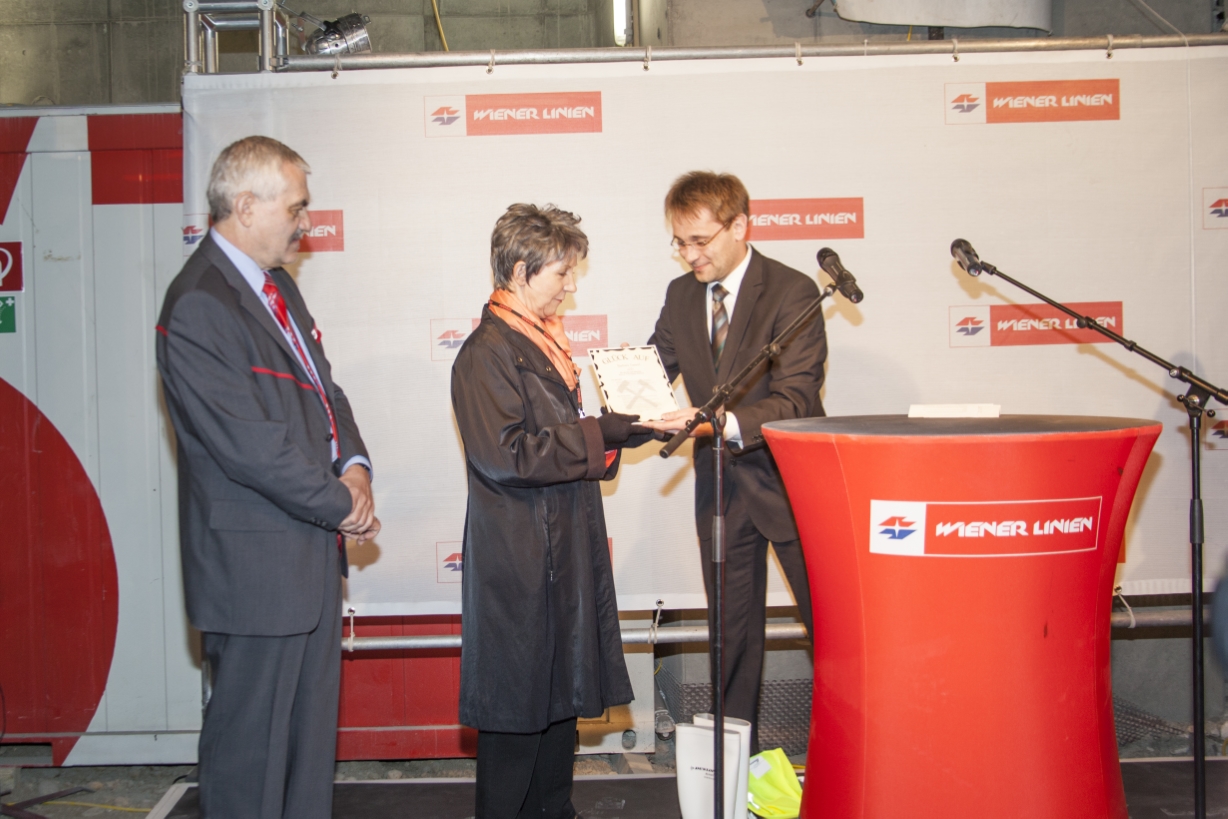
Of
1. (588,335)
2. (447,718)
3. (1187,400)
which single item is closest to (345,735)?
(447,718)

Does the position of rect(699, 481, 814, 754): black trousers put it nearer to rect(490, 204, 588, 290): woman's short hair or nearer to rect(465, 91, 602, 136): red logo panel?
rect(490, 204, 588, 290): woman's short hair

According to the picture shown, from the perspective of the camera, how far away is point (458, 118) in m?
3.31

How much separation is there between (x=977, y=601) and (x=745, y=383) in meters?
1.20

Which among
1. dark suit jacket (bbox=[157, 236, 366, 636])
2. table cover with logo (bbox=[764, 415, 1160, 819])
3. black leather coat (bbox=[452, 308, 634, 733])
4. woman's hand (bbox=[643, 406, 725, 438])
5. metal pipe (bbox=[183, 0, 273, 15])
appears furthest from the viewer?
metal pipe (bbox=[183, 0, 273, 15])

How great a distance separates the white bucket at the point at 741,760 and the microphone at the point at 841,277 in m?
1.06

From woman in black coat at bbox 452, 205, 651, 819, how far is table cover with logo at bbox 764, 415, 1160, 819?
67 cm

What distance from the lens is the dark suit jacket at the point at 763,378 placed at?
2623 mm

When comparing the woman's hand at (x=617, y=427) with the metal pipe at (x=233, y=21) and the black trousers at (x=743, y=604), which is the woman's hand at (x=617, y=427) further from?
the metal pipe at (x=233, y=21)

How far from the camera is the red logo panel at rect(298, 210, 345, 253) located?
330cm

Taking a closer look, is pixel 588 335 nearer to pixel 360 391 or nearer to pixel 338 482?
pixel 360 391

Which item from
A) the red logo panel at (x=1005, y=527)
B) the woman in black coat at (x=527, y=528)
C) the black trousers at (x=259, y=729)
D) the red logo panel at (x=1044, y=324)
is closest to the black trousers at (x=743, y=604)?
the woman in black coat at (x=527, y=528)

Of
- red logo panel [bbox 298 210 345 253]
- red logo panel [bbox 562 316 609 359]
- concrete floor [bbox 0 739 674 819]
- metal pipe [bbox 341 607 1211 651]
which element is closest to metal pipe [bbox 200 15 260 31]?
red logo panel [bbox 298 210 345 253]

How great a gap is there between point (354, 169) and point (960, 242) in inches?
82.8

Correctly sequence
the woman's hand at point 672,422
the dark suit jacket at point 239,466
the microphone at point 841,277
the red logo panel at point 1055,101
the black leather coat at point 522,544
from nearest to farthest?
the dark suit jacket at point 239,466 < the microphone at point 841,277 < the black leather coat at point 522,544 < the woman's hand at point 672,422 < the red logo panel at point 1055,101
